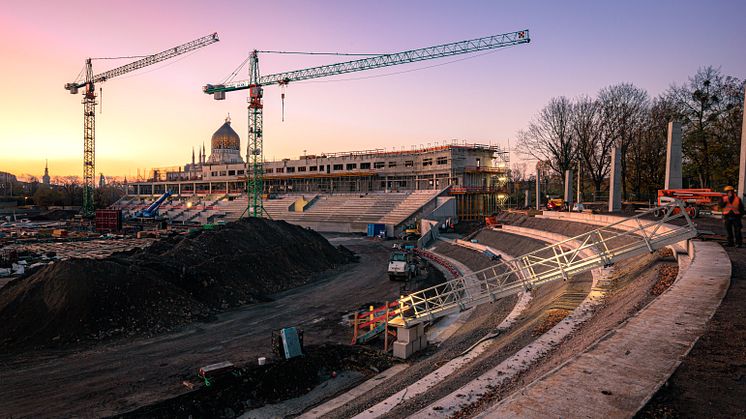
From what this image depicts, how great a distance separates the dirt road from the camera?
12070mm

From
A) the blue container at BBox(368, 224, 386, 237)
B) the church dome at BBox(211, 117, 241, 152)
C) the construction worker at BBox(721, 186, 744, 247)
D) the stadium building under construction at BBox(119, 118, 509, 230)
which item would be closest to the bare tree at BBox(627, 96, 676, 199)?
the stadium building under construction at BBox(119, 118, 509, 230)

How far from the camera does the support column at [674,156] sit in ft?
81.2

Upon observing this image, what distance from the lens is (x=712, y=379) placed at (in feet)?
21.2

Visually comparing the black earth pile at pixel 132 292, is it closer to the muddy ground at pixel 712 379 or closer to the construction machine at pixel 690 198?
the muddy ground at pixel 712 379

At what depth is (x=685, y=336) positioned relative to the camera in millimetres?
8078

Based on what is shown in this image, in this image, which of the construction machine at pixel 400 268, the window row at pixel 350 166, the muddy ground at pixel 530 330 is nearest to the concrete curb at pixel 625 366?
the muddy ground at pixel 530 330

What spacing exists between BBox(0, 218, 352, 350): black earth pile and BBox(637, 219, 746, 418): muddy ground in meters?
19.3

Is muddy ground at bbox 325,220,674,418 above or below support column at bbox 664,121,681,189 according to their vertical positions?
below

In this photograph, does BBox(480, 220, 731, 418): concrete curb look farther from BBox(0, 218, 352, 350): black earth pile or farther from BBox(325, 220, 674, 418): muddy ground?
BBox(0, 218, 352, 350): black earth pile

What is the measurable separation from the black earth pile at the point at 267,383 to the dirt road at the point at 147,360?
1.45 m

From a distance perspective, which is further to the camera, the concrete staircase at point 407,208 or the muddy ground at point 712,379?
the concrete staircase at point 407,208

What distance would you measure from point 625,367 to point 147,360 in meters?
15.5

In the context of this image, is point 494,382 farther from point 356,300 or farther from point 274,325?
point 356,300

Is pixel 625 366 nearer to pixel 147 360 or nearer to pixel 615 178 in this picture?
pixel 147 360
